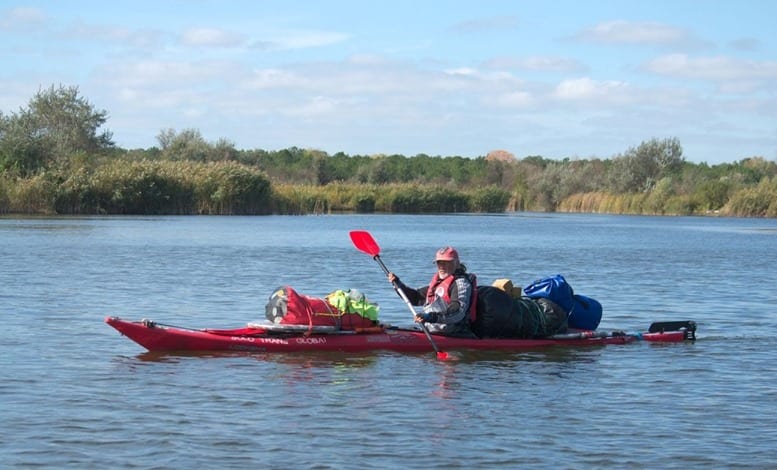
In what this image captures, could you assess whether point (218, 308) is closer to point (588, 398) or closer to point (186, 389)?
point (186, 389)

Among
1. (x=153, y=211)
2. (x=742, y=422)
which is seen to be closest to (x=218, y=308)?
(x=742, y=422)

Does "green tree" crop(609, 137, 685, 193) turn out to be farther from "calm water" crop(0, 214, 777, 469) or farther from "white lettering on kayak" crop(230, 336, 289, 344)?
"white lettering on kayak" crop(230, 336, 289, 344)

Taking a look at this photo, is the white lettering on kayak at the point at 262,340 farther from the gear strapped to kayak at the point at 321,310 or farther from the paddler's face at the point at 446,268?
the paddler's face at the point at 446,268

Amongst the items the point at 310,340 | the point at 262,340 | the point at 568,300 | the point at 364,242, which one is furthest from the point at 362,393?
the point at 364,242

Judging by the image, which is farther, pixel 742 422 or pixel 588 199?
pixel 588 199

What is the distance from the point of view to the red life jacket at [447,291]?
1348 cm

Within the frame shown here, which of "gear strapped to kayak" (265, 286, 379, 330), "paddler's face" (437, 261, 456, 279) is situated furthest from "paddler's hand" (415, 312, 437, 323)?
"gear strapped to kayak" (265, 286, 379, 330)

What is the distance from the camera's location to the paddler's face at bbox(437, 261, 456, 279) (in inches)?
528

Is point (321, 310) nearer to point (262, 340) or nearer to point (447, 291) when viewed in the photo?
point (262, 340)

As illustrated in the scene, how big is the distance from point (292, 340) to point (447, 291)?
1846mm

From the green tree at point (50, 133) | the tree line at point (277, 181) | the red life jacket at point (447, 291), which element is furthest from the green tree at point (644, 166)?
the red life jacket at point (447, 291)

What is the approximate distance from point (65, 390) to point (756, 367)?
25.0 feet

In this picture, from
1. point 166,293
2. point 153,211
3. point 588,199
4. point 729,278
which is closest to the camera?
point 166,293

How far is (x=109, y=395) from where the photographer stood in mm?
A: 11023
